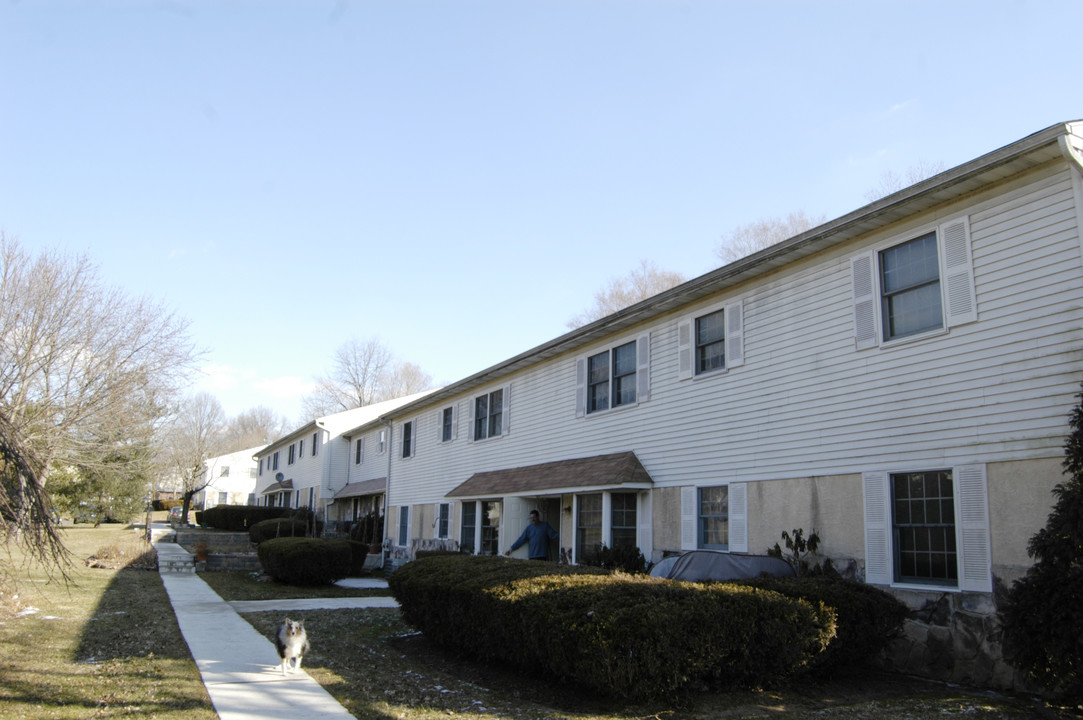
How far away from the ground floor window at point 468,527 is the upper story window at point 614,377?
5.39m

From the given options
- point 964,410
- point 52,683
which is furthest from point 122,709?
point 964,410

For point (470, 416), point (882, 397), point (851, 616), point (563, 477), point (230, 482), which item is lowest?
point (851, 616)

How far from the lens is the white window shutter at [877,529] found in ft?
29.8

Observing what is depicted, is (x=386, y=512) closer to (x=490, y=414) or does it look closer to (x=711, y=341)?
(x=490, y=414)

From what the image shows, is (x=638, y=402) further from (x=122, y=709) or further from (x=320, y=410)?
(x=320, y=410)

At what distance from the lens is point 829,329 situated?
34.1 ft

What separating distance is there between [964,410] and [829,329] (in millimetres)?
2217

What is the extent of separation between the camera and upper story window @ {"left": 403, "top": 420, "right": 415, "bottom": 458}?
25.4 meters

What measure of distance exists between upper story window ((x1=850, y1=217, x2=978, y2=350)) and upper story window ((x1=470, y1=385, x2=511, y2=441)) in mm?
10705

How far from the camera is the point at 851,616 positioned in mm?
7793

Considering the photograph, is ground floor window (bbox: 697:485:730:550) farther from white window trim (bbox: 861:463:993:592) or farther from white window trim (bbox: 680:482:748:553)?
white window trim (bbox: 861:463:993:592)

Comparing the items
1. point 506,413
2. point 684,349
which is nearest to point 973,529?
point 684,349

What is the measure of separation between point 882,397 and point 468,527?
12.8 m

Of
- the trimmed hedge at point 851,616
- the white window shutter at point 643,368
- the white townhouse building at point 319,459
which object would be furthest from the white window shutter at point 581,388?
the white townhouse building at point 319,459
